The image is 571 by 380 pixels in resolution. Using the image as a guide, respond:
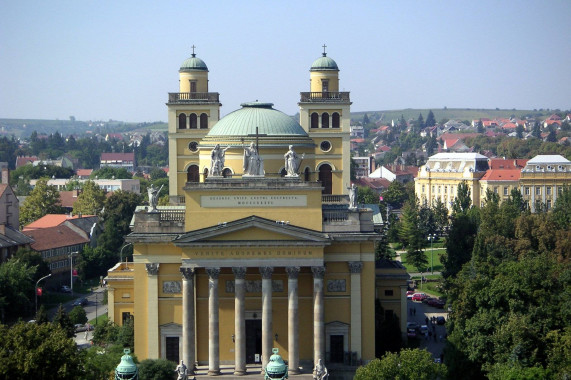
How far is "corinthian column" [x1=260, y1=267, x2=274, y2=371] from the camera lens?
73125 mm

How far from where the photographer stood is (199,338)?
76125 millimetres

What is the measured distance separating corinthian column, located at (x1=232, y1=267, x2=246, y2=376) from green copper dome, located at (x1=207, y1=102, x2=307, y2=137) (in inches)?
581

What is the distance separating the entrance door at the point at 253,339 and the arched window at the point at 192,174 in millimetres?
23790

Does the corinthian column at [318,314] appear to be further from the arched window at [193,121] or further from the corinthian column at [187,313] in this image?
the arched window at [193,121]

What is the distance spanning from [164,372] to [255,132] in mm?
21322

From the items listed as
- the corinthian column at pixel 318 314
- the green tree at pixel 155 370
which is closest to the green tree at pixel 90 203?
the corinthian column at pixel 318 314

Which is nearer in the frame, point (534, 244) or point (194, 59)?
point (194, 59)

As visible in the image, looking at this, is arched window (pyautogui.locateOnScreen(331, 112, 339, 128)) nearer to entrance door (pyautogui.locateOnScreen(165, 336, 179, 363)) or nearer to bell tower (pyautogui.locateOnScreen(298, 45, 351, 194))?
bell tower (pyautogui.locateOnScreen(298, 45, 351, 194))

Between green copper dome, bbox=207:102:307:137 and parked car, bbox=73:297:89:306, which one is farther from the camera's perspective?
parked car, bbox=73:297:89:306

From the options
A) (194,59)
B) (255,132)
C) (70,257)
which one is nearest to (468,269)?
(255,132)

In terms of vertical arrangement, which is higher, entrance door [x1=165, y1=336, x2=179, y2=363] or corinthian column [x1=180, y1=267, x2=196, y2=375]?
corinthian column [x1=180, y1=267, x2=196, y2=375]

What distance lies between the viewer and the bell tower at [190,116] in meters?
98.8

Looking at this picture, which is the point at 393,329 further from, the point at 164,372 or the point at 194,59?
the point at 194,59

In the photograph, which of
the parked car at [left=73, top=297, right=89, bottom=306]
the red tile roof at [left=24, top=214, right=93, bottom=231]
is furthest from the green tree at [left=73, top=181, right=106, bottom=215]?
the parked car at [left=73, top=297, right=89, bottom=306]
